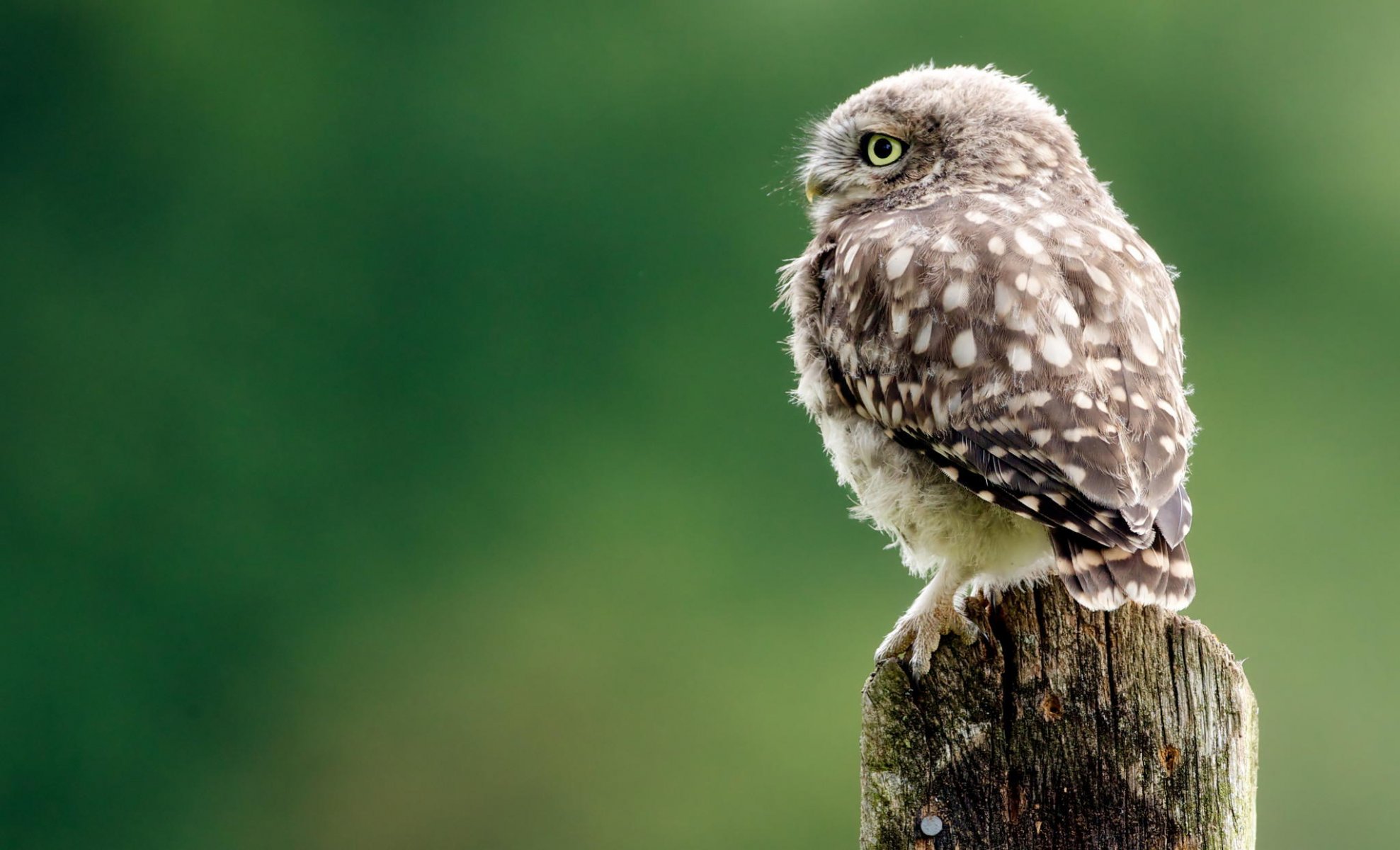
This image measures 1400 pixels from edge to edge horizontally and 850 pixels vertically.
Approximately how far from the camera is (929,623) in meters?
2.75

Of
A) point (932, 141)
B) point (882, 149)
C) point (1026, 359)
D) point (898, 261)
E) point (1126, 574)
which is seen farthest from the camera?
point (882, 149)

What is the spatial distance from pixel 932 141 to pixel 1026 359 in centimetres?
109

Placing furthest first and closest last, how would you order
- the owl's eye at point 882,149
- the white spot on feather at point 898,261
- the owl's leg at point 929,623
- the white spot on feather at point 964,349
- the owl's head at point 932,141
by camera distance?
the owl's eye at point 882,149 < the owl's head at point 932,141 < the white spot on feather at point 898,261 < the white spot on feather at point 964,349 < the owl's leg at point 929,623

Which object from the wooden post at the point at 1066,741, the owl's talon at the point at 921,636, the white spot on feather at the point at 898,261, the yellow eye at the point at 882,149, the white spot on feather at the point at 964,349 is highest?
the yellow eye at the point at 882,149

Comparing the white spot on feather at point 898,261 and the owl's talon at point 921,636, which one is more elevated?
the white spot on feather at point 898,261

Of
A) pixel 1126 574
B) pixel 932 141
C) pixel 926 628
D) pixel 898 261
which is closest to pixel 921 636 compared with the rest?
pixel 926 628

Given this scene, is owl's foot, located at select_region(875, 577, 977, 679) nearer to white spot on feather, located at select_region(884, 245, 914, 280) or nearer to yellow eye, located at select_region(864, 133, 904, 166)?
white spot on feather, located at select_region(884, 245, 914, 280)

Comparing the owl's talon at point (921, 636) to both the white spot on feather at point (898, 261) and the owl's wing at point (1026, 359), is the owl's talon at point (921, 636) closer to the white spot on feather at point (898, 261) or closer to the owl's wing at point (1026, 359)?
the owl's wing at point (1026, 359)

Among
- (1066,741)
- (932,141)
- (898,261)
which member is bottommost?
(1066,741)

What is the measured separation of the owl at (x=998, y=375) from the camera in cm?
251

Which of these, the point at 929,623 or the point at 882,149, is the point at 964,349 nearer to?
the point at 929,623

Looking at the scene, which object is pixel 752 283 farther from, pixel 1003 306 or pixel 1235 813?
pixel 1235 813

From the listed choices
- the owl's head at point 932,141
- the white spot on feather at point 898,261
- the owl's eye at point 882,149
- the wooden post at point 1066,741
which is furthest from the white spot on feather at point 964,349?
the owl's eye at point 882,149

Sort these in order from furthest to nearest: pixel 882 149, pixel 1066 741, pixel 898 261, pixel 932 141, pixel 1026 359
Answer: pixel 882 149 < pixel 932 141 < pixel 898 261 < pixel 1026 359 < pixel 1066 741
